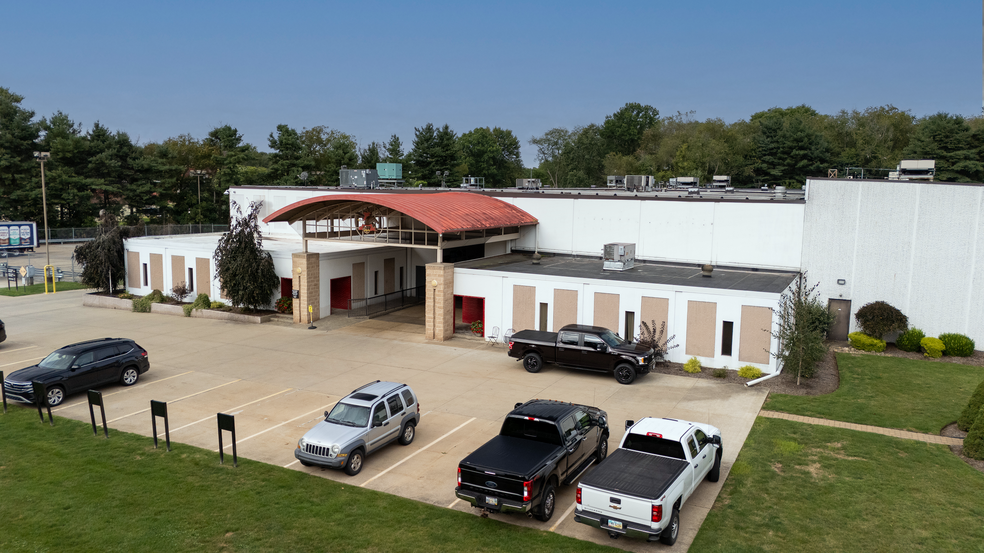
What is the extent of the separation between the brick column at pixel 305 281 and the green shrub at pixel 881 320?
24.8 meters

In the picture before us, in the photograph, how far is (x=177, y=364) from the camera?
2456 centimetres

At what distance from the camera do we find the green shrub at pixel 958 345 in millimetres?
26953

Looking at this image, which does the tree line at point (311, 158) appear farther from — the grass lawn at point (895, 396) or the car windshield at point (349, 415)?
the car windshield at point (349, 415)

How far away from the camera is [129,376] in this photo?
2177 cm

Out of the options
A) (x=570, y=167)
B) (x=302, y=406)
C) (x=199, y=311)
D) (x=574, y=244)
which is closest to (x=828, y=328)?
(x=574, y=244)

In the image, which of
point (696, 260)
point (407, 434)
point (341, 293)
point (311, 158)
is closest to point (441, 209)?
point (341, 293)

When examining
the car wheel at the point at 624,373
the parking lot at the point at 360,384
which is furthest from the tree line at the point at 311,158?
the car wheel at the point at 624,373

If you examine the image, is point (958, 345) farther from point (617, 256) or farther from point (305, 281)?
point (305, 281)

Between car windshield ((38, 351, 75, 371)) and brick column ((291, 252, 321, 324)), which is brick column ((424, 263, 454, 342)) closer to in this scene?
brick column ((291, 252, 321, 324))

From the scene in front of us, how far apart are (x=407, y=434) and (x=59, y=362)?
37.9 ft

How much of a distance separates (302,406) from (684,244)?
21316 millimetres

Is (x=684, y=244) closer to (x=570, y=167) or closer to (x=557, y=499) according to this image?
(x=557, y=499)

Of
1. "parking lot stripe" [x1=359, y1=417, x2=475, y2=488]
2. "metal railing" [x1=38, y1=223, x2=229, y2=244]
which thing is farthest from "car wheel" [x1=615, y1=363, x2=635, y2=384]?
"metal railing" [x1=38, y1=223, x2=229, y2=244]

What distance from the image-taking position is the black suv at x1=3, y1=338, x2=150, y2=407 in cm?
1934
